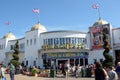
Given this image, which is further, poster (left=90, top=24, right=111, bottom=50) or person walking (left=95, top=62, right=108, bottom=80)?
poster (left=90, top=24, right=111, bottom=50)

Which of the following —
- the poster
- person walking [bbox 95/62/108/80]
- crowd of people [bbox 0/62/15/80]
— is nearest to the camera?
person walking [bbox 95/62/108/80]

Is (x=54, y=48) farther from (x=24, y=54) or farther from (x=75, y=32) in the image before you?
(x=24, y=54)

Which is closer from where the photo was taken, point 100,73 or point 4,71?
point 100,73

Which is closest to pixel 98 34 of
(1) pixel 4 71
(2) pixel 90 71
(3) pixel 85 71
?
(3) pixel 85 71

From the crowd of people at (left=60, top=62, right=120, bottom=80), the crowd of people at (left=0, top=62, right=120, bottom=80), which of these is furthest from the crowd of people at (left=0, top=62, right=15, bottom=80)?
the crowd of people at (left=60, top=62, right=120, bottom=80)

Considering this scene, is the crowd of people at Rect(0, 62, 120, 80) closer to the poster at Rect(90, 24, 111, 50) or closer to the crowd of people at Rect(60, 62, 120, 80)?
the crowd of people at Rect(60, 62, 120, 80)

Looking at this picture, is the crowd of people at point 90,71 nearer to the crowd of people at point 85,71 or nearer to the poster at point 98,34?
the crowd of people at point 85,71

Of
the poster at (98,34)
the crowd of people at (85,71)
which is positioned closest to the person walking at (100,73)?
the crowd of people at (85,71)

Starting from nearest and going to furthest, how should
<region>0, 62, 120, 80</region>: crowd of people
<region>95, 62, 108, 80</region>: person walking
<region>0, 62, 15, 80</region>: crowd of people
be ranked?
<region>95, 62, 108, 80</region>: person walking < <region>0, 62, 120, 80</region>: crowd of people < <region>0, 62, 15, 80</region>: crowd of people

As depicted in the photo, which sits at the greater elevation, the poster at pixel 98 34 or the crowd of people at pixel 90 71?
the poster at pixel 98 34

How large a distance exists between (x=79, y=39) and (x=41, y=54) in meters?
7.36

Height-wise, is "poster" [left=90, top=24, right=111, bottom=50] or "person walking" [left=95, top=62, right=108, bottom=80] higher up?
"poster" [left=90, top=24, right=111, bottom=50]

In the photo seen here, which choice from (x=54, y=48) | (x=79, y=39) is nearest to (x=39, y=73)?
(x=54, y=48)

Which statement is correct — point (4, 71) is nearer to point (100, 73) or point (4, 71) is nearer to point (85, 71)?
point (100, 73)
